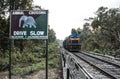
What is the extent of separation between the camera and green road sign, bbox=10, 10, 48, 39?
949cm

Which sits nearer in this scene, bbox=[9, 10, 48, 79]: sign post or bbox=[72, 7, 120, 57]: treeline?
bbox=[9, 10, 48, 79]: sign post

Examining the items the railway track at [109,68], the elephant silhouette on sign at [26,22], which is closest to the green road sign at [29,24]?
the elephant silhouette on sign at [26,22]

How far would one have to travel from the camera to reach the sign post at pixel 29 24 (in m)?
9.49

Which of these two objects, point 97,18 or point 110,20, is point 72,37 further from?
point 97,18

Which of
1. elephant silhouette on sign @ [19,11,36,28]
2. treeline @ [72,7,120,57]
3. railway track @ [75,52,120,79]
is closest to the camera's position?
elephant silhouette on sign @ [19,11,36,28]

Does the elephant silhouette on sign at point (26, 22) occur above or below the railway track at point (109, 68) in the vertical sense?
above

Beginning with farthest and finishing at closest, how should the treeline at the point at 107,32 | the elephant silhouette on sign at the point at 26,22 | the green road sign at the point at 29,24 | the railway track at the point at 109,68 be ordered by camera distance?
the treeline at the point at 107,32
the railway track at the point at 109,68
the elephant silhouette on sign at the point at 26,22
the green road sign at the point at 29,24

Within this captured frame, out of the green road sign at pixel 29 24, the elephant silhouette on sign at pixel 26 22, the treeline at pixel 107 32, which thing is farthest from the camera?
the treeline at pixel 107 32

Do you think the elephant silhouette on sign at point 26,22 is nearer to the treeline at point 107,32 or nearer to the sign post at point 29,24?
the sign post at point 29,24

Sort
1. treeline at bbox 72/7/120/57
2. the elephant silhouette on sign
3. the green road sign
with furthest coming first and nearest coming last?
treeline at bbox 72/7/120/57, the elephant silhouette on sign, the green road sign

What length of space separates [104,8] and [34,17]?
58.2 meters

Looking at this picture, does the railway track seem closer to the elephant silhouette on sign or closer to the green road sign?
the green road sign

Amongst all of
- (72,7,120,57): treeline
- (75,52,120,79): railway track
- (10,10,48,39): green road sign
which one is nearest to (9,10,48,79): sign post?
(10,10,48,39): green road sign

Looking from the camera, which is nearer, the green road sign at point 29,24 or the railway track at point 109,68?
the green road sign at point 29,24
